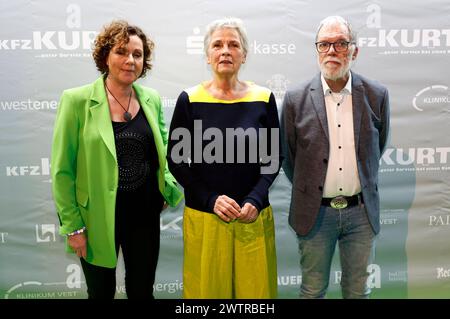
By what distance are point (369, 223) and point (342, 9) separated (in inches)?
62.4

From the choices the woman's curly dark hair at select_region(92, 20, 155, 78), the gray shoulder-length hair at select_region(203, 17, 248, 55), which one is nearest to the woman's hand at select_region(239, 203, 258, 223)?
the gray shoulder-length hair at select_region(203, 17, 248, 55)

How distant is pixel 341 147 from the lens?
212 centimetres

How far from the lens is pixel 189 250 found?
2.05m

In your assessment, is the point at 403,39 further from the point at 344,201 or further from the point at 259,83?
the point at 344,201

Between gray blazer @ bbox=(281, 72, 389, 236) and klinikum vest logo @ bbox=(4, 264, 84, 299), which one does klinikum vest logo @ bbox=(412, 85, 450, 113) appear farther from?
klinikum vest logo @ bbox=(4, 264, 84, 299)

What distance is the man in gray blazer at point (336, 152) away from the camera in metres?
2.11

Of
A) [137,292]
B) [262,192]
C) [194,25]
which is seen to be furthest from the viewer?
[194,25]

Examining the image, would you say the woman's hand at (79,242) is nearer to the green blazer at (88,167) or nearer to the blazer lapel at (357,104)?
the green blazer at (88,167)

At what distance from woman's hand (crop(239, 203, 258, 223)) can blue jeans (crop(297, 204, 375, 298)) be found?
16.2 inches

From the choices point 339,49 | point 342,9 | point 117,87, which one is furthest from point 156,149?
point 342,9

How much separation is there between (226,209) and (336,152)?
25.4 inches

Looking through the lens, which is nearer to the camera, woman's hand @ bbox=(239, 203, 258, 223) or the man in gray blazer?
woman's hand @ bbox=(239, 203, 258, 223)

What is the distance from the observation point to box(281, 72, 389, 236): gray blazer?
2.11 metres
